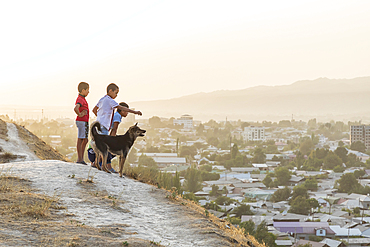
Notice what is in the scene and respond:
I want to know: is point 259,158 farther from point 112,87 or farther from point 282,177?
point 112,87

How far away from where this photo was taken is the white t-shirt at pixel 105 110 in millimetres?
6395

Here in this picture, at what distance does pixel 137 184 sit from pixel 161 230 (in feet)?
6.85

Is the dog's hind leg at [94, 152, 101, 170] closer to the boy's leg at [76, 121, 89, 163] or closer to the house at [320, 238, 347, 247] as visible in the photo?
the boy's leg at [76, 121, 89, 163]

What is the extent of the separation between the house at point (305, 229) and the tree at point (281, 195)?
12459 millimetres

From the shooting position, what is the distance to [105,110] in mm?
6418

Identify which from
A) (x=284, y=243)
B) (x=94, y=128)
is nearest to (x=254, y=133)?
(x=284, y=243)

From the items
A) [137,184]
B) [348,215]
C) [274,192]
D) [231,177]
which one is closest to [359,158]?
[231,177]

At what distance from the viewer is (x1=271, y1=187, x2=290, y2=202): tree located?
3947cm

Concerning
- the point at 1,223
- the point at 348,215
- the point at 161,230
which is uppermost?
the point at 1,223

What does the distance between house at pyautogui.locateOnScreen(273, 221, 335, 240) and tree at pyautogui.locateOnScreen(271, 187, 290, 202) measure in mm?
12459

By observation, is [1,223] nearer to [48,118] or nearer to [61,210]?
[61,210]

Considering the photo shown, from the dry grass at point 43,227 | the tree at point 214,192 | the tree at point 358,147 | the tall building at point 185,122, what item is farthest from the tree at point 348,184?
the tall building at point 185,122

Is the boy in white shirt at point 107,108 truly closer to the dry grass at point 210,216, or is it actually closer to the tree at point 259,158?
Answer: the dry grass at point 210,216

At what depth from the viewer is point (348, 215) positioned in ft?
108
